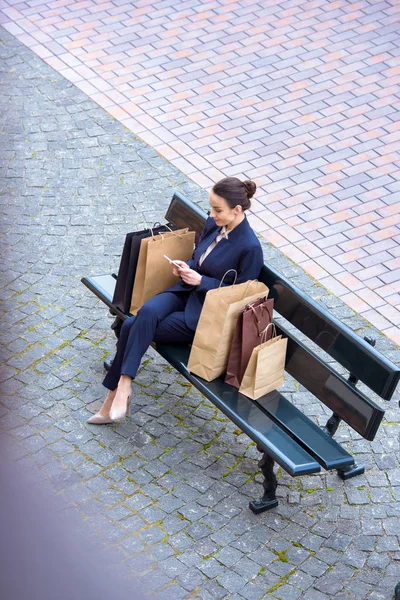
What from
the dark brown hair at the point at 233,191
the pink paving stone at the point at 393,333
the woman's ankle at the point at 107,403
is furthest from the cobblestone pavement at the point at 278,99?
the woman's ankle at the point at 107,403

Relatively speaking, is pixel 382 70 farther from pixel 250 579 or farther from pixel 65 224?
pixel 250 579

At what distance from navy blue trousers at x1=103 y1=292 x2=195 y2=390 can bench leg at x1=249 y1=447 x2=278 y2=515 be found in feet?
2.79

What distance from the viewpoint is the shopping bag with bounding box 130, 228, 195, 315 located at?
4.57m

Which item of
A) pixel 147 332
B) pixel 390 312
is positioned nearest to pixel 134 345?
pixel 147 332

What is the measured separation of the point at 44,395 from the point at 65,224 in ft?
6.45

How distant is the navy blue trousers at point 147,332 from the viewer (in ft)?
14.6

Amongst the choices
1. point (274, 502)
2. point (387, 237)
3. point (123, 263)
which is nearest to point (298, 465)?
point (274, 502)

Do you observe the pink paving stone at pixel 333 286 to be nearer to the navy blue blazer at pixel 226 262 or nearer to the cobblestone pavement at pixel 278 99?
the cobblestone pavement at pixel 278 99

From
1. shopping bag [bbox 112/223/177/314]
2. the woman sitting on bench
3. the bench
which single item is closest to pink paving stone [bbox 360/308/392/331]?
the bench

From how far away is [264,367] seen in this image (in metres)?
4.20

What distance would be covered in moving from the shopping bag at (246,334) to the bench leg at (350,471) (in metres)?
0.74

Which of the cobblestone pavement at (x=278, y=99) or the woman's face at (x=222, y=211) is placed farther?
the cobblestone pavement at (x=278, y=99)

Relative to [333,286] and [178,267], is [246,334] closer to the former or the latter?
[178,267]

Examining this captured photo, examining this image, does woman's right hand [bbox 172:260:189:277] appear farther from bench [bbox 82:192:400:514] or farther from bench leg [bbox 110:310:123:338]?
bench leg [bbox 110:310:123:338]
